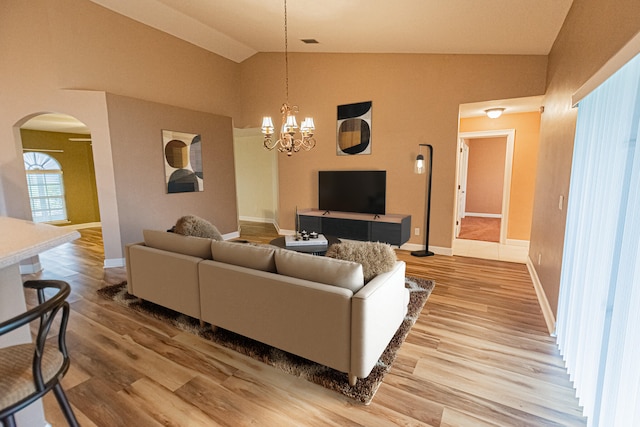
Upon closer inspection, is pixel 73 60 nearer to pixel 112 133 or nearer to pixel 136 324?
pixel 112 133

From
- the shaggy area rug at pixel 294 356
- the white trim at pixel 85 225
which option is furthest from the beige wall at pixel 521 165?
the white trim at pixel 85 225

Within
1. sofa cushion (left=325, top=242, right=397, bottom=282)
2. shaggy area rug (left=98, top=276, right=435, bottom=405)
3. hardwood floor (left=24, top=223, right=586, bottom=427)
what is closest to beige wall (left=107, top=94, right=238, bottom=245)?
shaggy area rug (left=98, top=276, right=435, bottom=405)

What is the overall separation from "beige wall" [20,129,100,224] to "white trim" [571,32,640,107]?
9.95 m

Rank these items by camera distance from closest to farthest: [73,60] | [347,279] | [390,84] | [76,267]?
1. [347,279]
2. [73,60]
3. [76,267]
4. [390,84]

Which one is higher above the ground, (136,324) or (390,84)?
(390,84)

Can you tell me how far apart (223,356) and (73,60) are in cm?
454

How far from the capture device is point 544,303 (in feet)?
10.4

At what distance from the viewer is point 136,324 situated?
2.89m

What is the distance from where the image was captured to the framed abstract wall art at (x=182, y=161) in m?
5.27

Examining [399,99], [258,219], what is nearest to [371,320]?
[399,99]

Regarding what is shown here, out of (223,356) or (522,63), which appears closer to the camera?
(223,356)

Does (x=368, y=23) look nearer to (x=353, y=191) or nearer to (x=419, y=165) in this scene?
(x=419, y=165)

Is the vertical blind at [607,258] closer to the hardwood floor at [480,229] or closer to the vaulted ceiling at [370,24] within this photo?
the vaulted ceiling at [370,24]

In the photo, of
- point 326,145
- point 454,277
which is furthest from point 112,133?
point 454,277
